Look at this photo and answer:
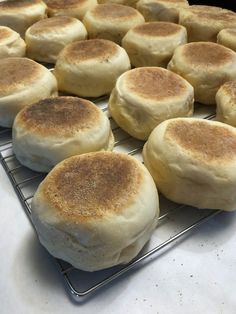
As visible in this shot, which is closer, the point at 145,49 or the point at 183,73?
the point at 183,73

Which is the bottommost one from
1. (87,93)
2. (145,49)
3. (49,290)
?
(49,290)

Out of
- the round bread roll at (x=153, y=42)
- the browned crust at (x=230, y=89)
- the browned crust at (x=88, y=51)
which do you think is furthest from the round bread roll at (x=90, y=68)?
the browned crust at (x=230, y=89)

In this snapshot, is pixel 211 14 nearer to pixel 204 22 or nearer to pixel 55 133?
pixel 204 22

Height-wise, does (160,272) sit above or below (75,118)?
below

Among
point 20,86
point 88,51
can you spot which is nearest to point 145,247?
point 20,86

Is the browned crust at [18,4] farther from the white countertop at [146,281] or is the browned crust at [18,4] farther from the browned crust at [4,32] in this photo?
the white countertop at [146,281]

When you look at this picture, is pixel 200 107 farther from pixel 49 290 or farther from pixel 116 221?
pixel 49 290

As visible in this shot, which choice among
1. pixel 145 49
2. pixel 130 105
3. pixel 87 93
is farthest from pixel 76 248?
pixel 145 49
